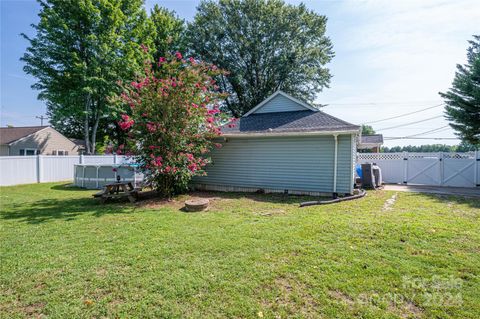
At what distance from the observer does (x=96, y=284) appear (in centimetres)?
286

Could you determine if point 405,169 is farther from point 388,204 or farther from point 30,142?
point 30,142

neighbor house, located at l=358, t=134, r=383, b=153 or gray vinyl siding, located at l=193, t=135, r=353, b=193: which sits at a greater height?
neighbor house, located at l=358, t=134, r=383, b=153

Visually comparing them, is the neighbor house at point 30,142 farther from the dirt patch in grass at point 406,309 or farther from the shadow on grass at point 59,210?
the dirt patch in grass at point 406,309

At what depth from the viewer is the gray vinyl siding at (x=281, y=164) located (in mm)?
8422

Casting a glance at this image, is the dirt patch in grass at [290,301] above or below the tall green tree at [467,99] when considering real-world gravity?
below

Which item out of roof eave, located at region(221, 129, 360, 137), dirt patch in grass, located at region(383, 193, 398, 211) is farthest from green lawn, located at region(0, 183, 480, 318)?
roof eave, located at region(221, 129, 360, 137)

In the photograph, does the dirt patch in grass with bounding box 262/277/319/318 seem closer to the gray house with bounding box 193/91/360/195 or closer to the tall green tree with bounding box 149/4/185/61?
the gray house with bounding box 193/91/360/195

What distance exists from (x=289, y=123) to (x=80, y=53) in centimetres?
1683

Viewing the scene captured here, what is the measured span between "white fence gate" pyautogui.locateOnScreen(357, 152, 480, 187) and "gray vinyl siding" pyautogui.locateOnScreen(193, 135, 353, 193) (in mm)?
6581

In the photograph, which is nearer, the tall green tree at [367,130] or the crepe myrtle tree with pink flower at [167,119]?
the crepe myrtle tree with pink flower at [167,119]

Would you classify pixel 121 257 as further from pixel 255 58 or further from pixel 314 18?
pixel 314 18

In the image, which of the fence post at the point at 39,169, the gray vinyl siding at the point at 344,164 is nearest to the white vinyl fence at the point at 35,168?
the fence post at the point at 39,169

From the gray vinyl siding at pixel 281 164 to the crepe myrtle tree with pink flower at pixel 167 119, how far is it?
2.26 meters

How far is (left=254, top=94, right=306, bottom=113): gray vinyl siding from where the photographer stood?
37.0ft
